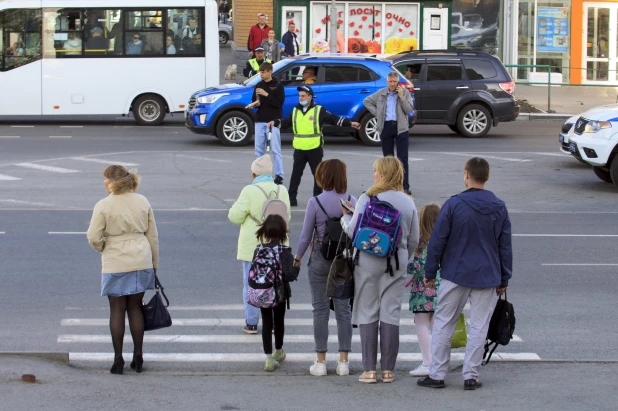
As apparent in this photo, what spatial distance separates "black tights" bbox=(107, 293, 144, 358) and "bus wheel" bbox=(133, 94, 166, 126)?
16961 mm

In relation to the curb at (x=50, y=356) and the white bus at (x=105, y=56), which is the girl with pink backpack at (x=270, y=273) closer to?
the curb at (x=50, y=356)

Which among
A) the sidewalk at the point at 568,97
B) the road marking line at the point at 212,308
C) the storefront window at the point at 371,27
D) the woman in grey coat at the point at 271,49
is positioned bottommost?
the road marking line at the point at 212,308

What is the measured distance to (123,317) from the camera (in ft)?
Answer: 22.5

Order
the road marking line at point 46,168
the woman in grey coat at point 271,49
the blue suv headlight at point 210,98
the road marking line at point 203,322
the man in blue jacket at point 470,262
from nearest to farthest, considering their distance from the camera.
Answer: the man in blue jacket at point 470,262 → the road marking line at point 203,322 → the road marking line at point 46,168 → the blue suv headlight at point 210,98 → the woman in grey coat at point 271,49

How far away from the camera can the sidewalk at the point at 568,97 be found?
27312 millimetres

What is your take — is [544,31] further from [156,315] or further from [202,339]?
[156,315]

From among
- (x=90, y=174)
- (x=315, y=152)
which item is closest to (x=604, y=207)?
(x=315, y=152)

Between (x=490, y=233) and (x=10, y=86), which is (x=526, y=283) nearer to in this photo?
(x=490, y=233)

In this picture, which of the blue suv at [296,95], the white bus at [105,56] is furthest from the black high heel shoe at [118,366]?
the white bus at [105,56]

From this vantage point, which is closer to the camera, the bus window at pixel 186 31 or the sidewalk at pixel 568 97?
the bus window at pixel 186 31

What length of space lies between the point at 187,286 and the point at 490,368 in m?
3.44

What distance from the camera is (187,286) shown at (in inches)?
372

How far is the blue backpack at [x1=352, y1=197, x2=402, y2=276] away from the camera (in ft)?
20.7

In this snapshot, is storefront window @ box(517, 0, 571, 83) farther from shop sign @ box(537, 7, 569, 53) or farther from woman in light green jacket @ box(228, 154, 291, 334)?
woman in light green jacket @ box(228, 154, 291, 334)
